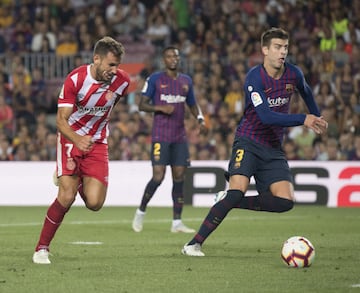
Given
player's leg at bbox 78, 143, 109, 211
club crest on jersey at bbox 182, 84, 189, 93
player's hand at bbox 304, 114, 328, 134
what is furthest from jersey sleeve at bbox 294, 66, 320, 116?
club crest on jersey at bbox 182, 84, 189, 93

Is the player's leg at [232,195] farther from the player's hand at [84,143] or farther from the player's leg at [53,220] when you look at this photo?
the player's hand at [84,143]

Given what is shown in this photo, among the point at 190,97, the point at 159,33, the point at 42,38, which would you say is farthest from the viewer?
the point at 159,33

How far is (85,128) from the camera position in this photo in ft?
31.1

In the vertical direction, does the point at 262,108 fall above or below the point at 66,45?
above

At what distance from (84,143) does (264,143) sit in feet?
6.38

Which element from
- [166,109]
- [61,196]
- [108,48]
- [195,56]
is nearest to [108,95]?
[108,48]

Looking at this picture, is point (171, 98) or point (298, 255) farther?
point (171, 98)

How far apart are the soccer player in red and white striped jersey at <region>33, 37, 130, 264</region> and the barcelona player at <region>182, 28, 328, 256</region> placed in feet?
3.81

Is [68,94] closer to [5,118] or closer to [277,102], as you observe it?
[277,102]

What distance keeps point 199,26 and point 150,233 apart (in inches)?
420

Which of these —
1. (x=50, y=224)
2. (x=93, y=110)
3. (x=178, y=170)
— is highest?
(x=93, y=110)

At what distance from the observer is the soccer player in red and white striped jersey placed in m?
9.03

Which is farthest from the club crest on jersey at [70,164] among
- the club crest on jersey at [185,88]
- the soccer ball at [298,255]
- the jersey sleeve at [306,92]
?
the club crest on jersey at [185,88]

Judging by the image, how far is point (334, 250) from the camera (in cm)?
1027
